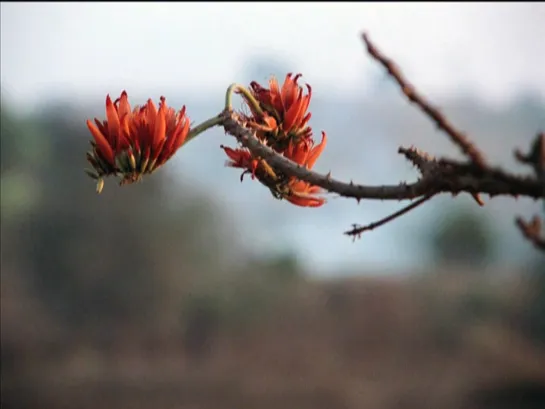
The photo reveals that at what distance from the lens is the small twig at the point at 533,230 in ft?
0.45

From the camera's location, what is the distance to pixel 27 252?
2141 millimetres

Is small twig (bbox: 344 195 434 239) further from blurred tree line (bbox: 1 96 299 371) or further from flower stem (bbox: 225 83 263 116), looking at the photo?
blurred tree line (bbox: 1 96 299 371)

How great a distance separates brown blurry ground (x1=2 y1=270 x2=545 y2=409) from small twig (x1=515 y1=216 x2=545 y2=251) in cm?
193

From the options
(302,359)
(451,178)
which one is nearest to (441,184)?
(451,178)

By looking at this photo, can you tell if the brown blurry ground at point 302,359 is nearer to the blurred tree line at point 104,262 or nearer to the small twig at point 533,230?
the blurred tree line at point 104,262

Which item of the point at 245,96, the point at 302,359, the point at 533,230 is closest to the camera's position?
the point at 533,230

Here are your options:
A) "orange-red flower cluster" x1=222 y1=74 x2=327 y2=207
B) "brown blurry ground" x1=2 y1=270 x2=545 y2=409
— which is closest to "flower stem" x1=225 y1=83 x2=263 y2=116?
"orange-red flower cluster" x1=222 y1=74 x2=327 y2=207

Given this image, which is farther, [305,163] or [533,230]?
[305,163]

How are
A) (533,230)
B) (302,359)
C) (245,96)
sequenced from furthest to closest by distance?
(302,359) < (245,96) < (533,230)

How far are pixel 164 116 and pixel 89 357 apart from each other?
2.17 meters

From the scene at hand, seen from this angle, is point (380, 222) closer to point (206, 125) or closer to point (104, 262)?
point (206, 125)

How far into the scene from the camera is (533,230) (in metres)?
0.14

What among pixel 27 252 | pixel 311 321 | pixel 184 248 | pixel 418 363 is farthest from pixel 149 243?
pixel 418 363

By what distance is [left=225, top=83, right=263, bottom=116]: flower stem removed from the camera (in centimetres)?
22
